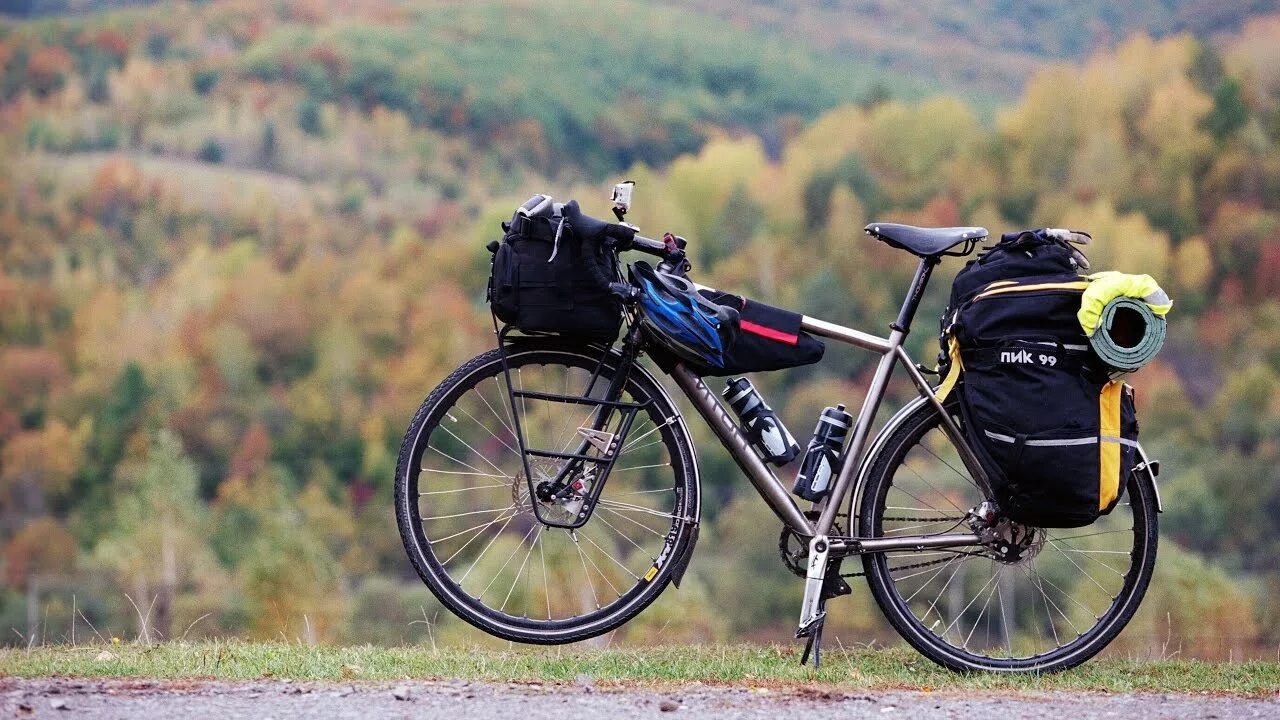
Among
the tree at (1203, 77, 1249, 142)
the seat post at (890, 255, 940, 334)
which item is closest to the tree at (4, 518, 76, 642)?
the tree at (1203, 77, 1249, 142)

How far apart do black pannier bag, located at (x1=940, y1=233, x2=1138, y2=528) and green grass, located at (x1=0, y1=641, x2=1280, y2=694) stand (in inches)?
24.2

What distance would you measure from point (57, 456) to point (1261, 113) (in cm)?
7573

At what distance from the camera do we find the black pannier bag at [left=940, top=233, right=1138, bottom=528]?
16.3ft

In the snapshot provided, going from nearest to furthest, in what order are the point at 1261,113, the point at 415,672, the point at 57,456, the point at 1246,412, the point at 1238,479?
the point at 415,672 < the point at 1238,479 < the point at 1246,412 < the point at 57,456 < the point at 1261,113

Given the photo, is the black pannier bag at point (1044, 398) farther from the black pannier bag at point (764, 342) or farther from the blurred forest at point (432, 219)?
the blurred forest at point (432, 219)

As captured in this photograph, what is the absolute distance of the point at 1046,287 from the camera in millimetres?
4984

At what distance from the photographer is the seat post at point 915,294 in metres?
5.20

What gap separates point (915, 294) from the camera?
520 cm

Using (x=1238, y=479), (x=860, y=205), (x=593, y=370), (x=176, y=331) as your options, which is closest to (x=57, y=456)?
(x=176, y=331)

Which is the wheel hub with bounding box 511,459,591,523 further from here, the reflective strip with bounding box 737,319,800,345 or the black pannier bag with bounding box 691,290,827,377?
the reflective strip with bounding box 737,319,800,345

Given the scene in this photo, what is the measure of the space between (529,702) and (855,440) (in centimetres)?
151

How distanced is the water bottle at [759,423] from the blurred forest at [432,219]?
4450 centimetres

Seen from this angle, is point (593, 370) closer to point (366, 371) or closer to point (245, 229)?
point (366, 371)

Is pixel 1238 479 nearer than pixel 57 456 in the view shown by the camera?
Yes
